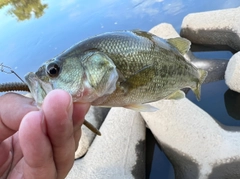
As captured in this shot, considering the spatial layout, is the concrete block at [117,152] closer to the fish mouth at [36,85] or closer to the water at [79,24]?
the water at [79,24]

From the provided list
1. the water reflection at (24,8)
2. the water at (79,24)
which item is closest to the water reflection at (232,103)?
the water at (79,24)

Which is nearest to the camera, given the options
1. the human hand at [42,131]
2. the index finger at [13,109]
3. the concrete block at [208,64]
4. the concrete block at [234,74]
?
the human hand at [42,131]

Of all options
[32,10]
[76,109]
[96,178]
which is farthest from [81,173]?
[32,10]

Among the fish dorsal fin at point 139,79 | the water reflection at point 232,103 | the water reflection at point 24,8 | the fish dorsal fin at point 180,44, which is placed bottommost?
the water reflection at point 232,103

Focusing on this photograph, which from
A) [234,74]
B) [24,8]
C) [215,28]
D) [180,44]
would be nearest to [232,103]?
[234,74]

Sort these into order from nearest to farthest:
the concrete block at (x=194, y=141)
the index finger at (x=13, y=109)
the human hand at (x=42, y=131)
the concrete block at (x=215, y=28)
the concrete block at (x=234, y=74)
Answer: the human hand at (x=42, y=131), the index finger at (x=13, y=109), the concrete block at (x=194, y=141), the concrete block at (x=234, y=74), the concrete block at (x=215, y=28)

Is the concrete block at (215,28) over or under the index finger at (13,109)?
under

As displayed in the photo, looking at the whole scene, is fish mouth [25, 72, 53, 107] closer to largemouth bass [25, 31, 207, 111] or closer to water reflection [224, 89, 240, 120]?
largemouth bass [25, 31, 207, 111]

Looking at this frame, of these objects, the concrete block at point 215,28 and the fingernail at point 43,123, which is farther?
the concrete block at point 215,28
